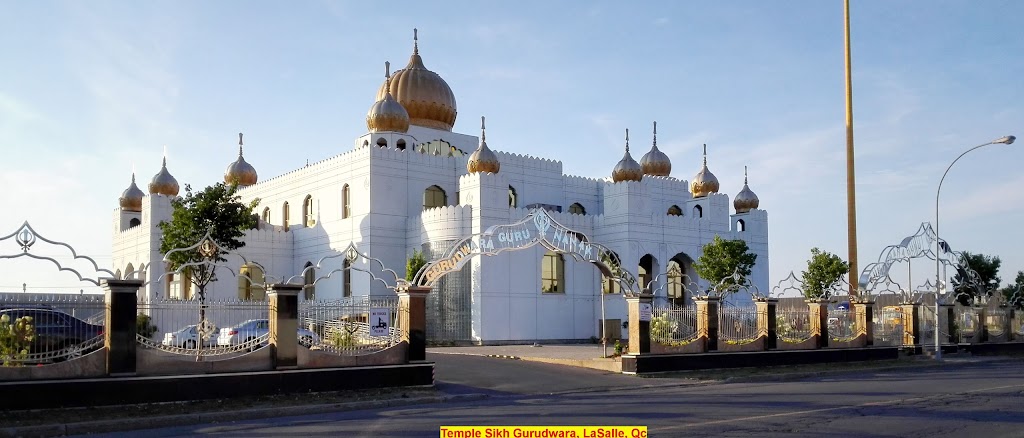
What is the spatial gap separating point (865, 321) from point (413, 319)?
57.3 feet

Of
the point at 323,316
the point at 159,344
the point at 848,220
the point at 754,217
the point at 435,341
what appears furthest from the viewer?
the point at 754,217

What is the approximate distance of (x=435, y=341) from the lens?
37094 millimetres

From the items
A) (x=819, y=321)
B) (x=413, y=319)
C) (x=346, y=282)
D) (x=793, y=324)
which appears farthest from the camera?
(x=346, y=282)

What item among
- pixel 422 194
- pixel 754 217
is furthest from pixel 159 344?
pixel 754 217

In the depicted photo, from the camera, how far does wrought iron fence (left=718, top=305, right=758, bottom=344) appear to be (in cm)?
2653

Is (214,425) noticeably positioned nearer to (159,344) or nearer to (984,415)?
(159,344)

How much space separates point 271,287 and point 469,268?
63.1 ft

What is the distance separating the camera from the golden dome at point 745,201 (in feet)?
172

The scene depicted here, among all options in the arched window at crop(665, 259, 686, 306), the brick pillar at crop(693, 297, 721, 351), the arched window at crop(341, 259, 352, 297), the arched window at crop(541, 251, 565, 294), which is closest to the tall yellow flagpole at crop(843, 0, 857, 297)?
the arched window at crop(665, 259, 686, 306)

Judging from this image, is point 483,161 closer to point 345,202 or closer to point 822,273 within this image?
point 345,202

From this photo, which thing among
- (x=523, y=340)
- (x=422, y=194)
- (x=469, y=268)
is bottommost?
(x=523, y=340)

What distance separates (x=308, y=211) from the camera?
44594 mm

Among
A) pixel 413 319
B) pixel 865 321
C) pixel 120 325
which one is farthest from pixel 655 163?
pixel 120 325
